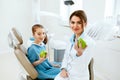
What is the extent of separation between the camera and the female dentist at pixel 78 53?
4.45 ft

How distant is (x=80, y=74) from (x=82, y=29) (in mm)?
360

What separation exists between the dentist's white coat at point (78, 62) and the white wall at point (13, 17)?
119 inches

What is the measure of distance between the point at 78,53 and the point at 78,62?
77mm

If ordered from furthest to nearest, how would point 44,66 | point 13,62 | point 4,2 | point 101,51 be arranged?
1. point 4,2
2. point 13,62
3. point 101,51
4. point 44,66

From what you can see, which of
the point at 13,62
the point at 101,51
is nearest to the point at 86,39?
the point at 101,51

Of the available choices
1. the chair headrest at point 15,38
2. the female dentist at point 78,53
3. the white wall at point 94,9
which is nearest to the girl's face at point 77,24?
the female dentist at point 78,53

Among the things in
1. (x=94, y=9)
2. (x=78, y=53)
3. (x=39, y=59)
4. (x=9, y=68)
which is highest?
(x=94, y=9)

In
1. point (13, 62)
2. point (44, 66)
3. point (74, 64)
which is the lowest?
point (13, 62)

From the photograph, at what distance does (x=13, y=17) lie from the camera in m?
4.21

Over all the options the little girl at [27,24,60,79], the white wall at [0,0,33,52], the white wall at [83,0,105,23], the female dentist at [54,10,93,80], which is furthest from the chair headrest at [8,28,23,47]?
the white wall at [0,0,33,52]

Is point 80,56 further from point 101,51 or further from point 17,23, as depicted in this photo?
point 17,23

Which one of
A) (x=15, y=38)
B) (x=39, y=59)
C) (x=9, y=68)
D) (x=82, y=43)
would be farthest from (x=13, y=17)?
(x=82, y=43)

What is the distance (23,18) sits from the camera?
170 inches

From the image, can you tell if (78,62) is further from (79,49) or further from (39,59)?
(39,59)
